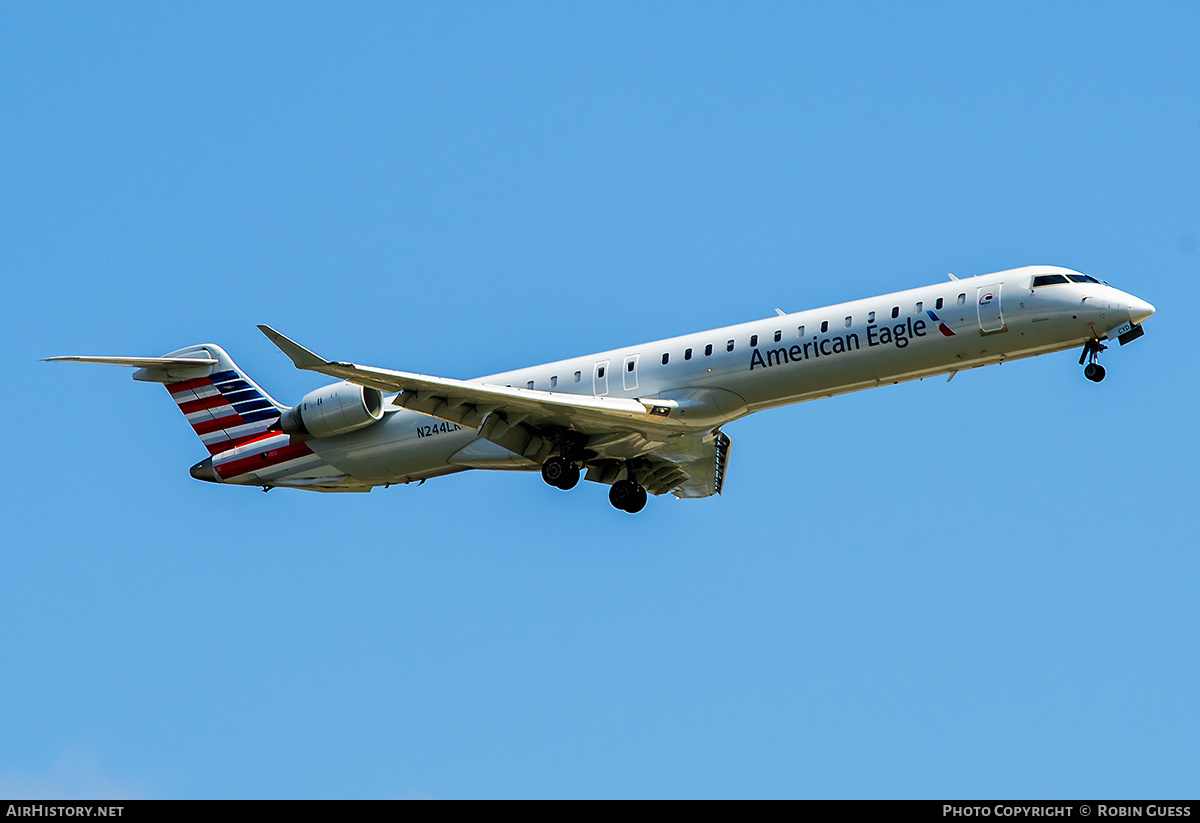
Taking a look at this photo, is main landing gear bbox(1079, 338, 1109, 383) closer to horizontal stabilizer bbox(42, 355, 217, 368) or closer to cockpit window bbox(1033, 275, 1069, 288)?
cockpit window bbox(1033, 275, 1069, 288)

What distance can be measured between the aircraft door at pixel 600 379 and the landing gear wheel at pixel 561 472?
4.35 ft

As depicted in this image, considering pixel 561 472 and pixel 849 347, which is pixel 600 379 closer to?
pixel 561 472

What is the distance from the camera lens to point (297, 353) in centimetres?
2050

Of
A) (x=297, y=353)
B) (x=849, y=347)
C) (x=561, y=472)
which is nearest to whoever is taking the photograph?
(x=297, y=353)

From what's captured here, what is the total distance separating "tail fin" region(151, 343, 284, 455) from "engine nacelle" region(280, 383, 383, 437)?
2.22m

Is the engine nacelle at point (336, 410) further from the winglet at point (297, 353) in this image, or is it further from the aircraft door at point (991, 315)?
the aircraft door at point (991, 315)

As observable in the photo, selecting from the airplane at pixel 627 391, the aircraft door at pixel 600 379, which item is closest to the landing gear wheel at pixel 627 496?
the airplane at pixel 627 391

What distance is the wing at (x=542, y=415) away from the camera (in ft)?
72.5

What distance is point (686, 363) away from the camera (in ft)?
75.5

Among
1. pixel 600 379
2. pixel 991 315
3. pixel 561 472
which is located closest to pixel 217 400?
pixel 561 472

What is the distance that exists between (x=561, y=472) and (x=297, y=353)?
5512 millimetres
